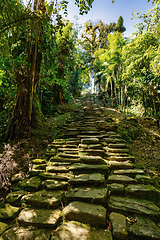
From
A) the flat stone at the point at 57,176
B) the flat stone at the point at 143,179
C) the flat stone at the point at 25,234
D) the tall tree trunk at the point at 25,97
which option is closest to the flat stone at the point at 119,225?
the flat stone at the point at 25,234

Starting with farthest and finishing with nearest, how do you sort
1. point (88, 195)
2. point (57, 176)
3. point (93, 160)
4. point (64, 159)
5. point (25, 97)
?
point (25, 97) → point (64, 159) → point (93, 160) → point (57, 176) → point (88, 195)

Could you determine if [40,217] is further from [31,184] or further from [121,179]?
[121,179]

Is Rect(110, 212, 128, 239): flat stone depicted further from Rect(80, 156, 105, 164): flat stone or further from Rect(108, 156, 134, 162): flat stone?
Rect(108, 156, 134, 162): flat stone

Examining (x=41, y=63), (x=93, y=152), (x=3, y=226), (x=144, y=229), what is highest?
(x=41, y=63)

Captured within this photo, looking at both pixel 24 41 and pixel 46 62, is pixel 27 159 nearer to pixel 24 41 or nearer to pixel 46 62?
pixel 46 62

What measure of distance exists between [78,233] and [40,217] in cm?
47

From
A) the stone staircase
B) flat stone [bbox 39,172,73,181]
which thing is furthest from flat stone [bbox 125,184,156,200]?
flat stone [bbox 39,172,73,181]

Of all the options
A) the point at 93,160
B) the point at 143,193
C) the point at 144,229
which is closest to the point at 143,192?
the point at 143,193

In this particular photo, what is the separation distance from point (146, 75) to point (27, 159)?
6.46 meters

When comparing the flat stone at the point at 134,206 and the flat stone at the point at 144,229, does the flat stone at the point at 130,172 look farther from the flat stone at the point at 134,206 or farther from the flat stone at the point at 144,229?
the flat stone at the point at 144,229

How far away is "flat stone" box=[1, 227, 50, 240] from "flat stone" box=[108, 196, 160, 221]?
2.52 ft

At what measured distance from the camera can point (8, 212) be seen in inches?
63.8

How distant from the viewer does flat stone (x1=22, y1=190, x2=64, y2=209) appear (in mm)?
1671

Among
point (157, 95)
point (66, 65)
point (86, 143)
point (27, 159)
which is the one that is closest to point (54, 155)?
point (27, 159)
